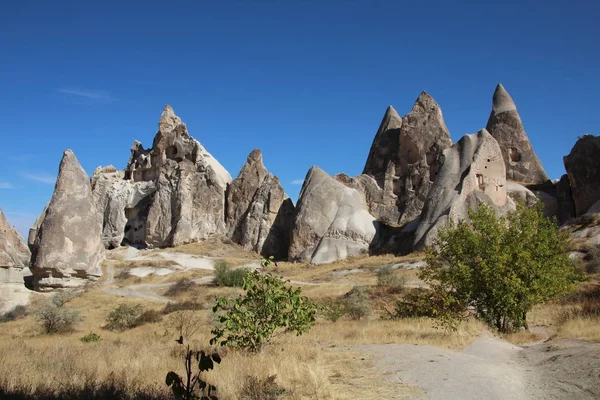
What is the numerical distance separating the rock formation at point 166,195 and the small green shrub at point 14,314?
20912mm

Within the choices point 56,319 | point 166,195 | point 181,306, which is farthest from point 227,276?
point 166,195

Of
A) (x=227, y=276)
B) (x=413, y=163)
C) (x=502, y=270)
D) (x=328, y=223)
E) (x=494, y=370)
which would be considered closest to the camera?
(x=494, y=370)

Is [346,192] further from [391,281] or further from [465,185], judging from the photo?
[391,281]

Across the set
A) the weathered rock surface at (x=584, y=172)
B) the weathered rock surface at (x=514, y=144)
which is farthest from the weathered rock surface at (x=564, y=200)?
the weathered rock surface at (x=514, y=144)

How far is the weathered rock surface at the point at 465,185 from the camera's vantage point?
2984cm

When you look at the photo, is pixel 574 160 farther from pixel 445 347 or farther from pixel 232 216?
pixel 445 347

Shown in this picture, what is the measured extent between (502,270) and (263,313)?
525 centimetres

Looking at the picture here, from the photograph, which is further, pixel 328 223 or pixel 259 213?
pixel 259 213

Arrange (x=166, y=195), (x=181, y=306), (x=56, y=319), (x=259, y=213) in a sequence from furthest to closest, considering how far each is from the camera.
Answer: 1. (x=166, y=195)
2. (x=259, y=213)
3. (x=181, y=306)
4. (x=56, y=319)

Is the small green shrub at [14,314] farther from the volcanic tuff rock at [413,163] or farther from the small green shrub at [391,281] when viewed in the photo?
the volcanic tuff rock at [413,163]

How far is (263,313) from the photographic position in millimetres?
8055

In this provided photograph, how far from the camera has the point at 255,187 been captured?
41531 millimetres

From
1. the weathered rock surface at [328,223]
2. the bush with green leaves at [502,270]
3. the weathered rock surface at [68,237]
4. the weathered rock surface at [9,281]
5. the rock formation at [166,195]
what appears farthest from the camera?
the rock formation at [166,195]

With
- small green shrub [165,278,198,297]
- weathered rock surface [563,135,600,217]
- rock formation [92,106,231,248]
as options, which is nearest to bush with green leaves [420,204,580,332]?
small green shrub [165,278,198,297]
